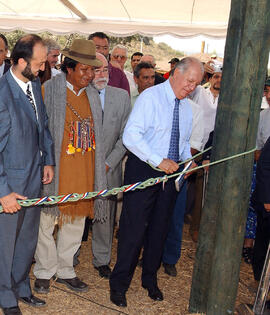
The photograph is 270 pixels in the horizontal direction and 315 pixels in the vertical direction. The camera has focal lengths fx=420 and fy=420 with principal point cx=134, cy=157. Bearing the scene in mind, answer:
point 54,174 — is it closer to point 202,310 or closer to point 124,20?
point 202,310

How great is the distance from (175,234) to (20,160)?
2.04 m

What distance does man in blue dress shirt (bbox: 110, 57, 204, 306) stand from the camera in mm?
3291

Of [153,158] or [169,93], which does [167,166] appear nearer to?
[153,158]

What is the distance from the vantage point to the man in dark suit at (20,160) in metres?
3.01

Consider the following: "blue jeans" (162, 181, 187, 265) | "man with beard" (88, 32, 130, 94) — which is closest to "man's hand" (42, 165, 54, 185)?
"blue jeans" (162, 181, 187, 265)

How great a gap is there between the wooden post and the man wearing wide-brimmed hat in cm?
106

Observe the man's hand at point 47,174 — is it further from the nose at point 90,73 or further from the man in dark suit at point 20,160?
the nose at point 90,73

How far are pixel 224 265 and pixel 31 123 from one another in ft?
5.96

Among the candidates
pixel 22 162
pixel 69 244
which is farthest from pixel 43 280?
pixel 22 162

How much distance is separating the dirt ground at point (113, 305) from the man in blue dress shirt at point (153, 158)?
0.37 ft

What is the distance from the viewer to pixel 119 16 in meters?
9.20

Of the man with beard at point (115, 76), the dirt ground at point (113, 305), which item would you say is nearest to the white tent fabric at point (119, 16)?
the man with beard at point (115, 76)

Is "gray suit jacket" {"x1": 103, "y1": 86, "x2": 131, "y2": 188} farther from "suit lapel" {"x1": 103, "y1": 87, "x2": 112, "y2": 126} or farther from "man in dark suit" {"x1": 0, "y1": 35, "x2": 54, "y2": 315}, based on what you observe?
"man in dark suit" {"x1": 0, "y1": 35, "x2": 54, "y2": 315}

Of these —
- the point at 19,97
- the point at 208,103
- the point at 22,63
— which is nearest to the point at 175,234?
the point at 208,103
